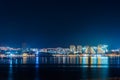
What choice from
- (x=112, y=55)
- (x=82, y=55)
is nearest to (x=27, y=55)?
(x=82, y=55)

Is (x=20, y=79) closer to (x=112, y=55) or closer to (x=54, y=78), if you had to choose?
(x=54, y=78)

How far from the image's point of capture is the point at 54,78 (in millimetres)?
46688

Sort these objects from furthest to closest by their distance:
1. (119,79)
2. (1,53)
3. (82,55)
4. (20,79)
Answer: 1. (82,55)
2. (1,53)
3. (20,79)
4. (119,79)

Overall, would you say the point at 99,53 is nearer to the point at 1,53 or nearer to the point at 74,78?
the point at 1,53

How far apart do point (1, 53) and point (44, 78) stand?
95771mm

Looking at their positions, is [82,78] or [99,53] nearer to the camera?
[82,78]

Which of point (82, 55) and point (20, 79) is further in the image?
point (82, 55)

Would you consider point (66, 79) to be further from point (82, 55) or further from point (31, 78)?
point (82, 55)

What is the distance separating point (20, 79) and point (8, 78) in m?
1.38

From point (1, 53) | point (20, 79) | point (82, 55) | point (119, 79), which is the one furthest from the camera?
point (82, 55)

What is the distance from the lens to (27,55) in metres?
149

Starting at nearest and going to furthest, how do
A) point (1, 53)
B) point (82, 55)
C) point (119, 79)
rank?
point (119, 79) < point (1, 53) < point (82, 55)

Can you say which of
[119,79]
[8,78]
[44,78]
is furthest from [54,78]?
[119,79]

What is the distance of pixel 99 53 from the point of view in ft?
473
